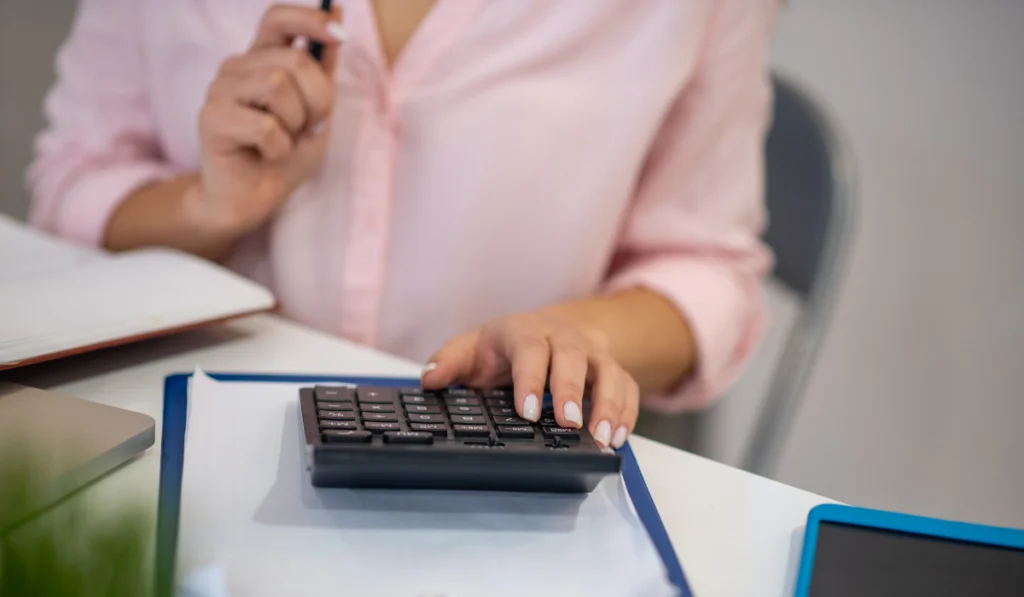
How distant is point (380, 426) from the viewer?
0.26 metres

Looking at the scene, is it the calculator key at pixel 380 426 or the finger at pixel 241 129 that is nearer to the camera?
the calculator key at pixel 380 426

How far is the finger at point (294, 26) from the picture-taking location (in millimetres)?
432

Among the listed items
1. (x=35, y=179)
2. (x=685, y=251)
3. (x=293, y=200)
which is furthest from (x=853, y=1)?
(x=35, y=179)

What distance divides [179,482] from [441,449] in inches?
3.1

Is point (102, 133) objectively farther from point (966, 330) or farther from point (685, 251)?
point (966, 330)

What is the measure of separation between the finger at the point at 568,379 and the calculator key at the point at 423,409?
4cm

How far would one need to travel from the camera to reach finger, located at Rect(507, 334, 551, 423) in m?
0.28

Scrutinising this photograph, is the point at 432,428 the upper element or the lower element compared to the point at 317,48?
lower

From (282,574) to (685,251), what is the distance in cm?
39

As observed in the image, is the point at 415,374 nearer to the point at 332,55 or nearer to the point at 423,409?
the point at 423,409

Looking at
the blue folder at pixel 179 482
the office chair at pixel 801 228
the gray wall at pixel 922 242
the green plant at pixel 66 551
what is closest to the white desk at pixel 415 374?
the blue folder at pixel 179 482

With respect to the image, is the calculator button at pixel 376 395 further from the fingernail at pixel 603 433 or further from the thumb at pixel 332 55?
the thumb at pixel 332 55

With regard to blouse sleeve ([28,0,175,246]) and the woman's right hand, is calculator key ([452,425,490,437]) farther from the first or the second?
blouse sleeve ([28,0,175,246])

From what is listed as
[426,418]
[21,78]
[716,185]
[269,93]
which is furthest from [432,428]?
[21,78]
